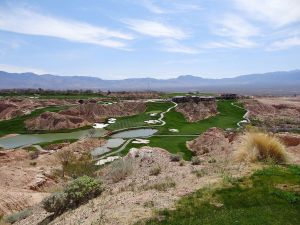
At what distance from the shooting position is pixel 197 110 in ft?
278

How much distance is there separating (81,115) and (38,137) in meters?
15.8

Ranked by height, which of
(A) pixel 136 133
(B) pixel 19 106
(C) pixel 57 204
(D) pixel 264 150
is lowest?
(A) pixel 136 133

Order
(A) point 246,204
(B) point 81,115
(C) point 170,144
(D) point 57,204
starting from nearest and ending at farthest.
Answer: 1. (A) point 246,204
2. (D) point 57,204
3. (C) point 170,144
4. (B) point 81,115

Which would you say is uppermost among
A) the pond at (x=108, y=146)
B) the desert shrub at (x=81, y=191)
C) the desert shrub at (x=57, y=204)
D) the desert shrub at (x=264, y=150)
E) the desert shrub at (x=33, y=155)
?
the desert shrub at (x=264, y=150)

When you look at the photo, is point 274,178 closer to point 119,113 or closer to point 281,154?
point 281,154

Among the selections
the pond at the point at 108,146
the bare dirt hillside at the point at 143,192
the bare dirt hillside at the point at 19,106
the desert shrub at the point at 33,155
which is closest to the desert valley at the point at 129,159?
the bare dirt hillside at the point at 143,192

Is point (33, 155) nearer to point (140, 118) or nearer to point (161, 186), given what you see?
point (140, 118)

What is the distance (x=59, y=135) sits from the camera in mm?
67125

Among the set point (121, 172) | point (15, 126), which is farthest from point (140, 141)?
point (15, 126)

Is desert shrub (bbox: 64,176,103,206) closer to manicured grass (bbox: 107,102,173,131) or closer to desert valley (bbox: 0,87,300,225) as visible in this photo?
desert valley (bbox: 0,87,300,225)

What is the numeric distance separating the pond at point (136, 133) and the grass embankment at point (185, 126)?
4.78 ft

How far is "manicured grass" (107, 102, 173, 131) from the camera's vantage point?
6925 centimetres

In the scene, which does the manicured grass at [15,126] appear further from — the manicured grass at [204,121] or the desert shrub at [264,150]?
the desert shrub at [264,150]

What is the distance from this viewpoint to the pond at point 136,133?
58.9m
